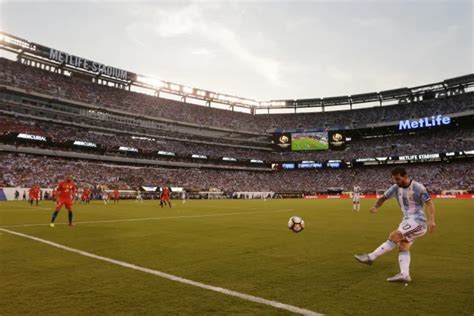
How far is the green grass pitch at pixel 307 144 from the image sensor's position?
275 feet

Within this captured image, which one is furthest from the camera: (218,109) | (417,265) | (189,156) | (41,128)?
(218,109)

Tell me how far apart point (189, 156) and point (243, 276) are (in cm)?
7264

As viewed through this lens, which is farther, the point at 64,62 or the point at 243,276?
the point at 64,62

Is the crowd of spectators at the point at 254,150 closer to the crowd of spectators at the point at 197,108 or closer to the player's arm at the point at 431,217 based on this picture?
the crowd of spectators at the point at 197,108

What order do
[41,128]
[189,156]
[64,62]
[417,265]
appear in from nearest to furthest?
[417,265] → [41,128] → [64,62] → [189,156]

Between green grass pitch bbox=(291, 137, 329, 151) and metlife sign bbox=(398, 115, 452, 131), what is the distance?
58.4 ft

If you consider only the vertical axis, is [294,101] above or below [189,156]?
above

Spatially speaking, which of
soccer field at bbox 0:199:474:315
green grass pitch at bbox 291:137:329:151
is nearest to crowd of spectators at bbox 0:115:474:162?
green grass pitch at bbox 291:137:329:151

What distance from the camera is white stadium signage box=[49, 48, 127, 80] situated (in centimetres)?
6073

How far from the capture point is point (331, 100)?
9319cm

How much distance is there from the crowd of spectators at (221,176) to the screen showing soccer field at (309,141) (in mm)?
7025

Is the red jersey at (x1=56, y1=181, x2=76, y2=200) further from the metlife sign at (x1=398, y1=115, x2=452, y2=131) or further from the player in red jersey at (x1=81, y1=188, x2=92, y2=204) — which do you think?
the metlife sign at (x1=398, y1=115, x2=452, y2=131)

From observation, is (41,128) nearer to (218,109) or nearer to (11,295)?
(218,109)

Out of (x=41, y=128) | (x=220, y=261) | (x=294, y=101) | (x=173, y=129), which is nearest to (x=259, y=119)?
(x=294, y=101)
